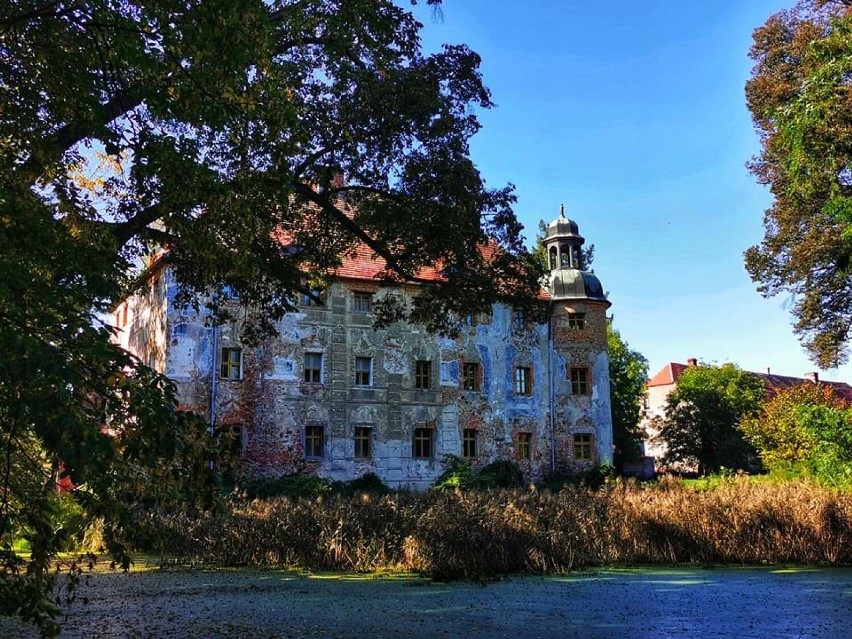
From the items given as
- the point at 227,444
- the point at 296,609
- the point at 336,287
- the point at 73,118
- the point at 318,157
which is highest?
the point at 336,287

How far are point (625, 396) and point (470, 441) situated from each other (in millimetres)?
17447

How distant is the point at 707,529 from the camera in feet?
41.8

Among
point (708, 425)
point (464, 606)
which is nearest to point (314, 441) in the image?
point (464, 606)

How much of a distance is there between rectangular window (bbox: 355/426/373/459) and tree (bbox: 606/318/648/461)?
777 inches

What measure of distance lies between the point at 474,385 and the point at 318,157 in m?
20.7

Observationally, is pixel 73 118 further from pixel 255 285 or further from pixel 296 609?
pixel 255 285

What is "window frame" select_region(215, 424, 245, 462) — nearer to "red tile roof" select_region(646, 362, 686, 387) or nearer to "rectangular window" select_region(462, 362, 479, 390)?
"rectangular window" select_region(462, 362, 479, 390)

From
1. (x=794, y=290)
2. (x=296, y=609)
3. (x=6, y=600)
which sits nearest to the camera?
(x=6, y=600)

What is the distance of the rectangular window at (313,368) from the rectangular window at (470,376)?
6.15 metres

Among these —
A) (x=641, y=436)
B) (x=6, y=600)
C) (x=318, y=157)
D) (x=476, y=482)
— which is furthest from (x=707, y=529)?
(x=641, y=436)

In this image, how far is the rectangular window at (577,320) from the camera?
3369 centimetres

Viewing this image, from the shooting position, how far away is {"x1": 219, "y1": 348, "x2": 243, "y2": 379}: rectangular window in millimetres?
26453

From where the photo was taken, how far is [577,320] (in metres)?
33.8

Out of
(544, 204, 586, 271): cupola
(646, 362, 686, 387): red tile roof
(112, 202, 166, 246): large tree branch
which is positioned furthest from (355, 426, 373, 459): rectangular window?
(646, 362, 686, 387): red tile roof
